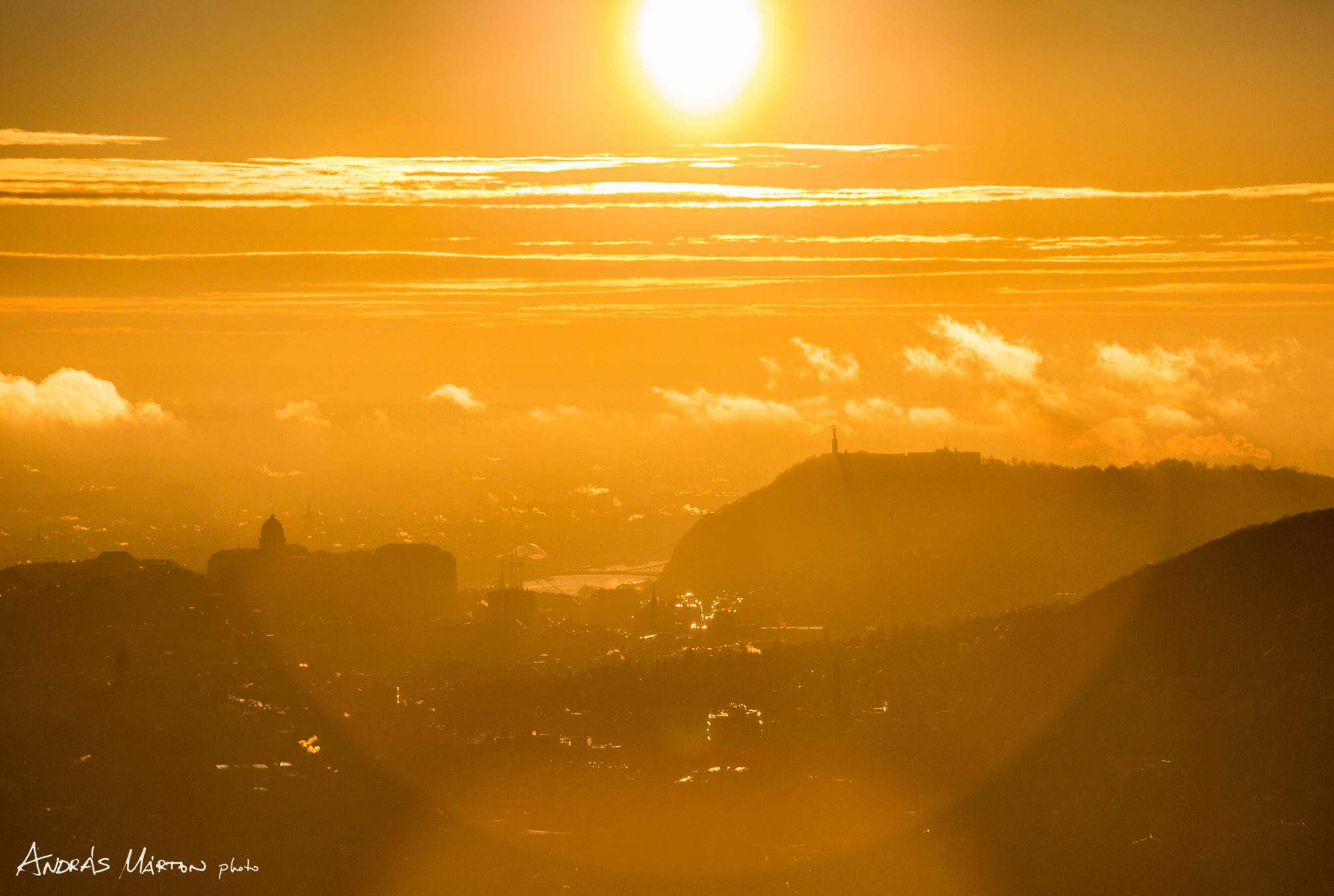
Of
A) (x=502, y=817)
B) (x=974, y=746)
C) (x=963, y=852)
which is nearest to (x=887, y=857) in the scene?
(x=963, y=852)

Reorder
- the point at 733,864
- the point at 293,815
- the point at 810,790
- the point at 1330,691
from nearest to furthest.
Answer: the point at 733,864 < the point at 293,815 < the point at 810,790 < the point at 1330,691

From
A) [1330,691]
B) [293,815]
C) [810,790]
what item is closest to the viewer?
[293,815]

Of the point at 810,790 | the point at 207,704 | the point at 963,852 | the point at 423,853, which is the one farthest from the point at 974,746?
the point at 207,704

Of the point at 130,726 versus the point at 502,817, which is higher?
the point at 130,726

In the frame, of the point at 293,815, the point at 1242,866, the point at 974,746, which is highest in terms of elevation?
the point at 974,746

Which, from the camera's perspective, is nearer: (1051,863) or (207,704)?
(1051,863)

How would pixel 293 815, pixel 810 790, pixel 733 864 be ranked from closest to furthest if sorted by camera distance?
pixel 733 864 → pixel 293 815 → pixel 810 790

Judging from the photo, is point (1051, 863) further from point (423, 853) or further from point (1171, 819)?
point (423, 853)

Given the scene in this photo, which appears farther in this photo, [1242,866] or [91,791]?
[91,791]

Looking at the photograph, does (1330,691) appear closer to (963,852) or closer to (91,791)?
(963,852)
